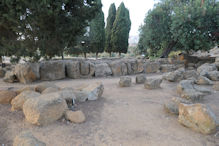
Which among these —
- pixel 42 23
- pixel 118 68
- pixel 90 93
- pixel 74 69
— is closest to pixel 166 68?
pixel 118 68

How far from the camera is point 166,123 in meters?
2.53

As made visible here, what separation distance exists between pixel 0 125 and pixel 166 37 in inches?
425

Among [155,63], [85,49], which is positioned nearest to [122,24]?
[85,49]

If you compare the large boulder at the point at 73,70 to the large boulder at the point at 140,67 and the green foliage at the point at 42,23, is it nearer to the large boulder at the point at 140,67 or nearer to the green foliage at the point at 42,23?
the green foliage at the point at 42,23

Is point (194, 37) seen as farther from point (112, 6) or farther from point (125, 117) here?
point (112, 6)

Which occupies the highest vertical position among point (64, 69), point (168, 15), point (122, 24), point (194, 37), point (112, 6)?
point (112, 6)

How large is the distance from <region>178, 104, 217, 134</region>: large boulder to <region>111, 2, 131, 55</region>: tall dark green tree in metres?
17.5

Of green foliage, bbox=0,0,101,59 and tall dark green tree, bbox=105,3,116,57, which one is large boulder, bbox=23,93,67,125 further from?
tall dark green tree, bbox=105,3,116,57

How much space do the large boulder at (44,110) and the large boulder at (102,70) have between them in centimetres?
523

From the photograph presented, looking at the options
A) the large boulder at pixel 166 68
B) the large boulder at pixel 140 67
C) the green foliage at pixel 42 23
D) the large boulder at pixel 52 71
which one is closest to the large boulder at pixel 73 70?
the large boulder at pixel 52 71

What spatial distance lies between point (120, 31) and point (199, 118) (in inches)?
712

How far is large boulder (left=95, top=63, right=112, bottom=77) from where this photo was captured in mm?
7789

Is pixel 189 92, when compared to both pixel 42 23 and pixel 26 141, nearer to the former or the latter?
pixel 26 141

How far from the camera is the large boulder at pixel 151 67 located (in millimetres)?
9406
